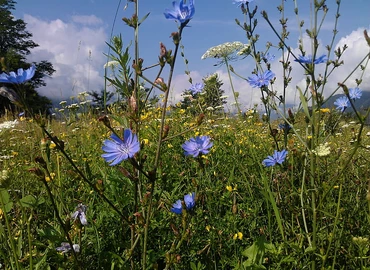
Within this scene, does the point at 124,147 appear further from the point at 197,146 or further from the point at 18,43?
the point at 18,43

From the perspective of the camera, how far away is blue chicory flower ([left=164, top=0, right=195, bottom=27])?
0.95 meters

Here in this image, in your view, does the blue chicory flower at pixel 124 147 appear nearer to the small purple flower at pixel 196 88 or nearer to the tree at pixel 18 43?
the small purple flower at pixel 196 88

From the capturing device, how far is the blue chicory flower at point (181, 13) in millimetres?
954

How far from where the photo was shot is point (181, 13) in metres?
0.96

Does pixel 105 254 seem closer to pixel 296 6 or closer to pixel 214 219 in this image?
pixel 214 219

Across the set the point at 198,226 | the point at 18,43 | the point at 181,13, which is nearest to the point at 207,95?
A: the point at 198,226

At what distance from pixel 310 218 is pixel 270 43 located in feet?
3.35

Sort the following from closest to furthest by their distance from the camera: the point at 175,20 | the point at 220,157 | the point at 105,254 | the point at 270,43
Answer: the point at 175,20, the point at 105,254, the point at 270,43, the point at 220,157

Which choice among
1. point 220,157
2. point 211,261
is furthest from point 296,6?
point 211,261

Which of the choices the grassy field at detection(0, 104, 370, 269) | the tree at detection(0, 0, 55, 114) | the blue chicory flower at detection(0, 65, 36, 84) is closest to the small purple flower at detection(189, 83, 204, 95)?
the grassy field at detection(0, 104, 370, 269)

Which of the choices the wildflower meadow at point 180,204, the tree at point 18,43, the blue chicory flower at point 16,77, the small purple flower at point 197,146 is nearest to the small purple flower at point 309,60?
the wildflower meadow at point 180,204

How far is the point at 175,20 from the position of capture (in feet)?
3.14

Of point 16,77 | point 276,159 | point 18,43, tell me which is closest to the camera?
point 16,77

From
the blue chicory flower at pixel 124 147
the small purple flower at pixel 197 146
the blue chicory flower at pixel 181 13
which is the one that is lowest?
the small purple flower at pixel 197 146
